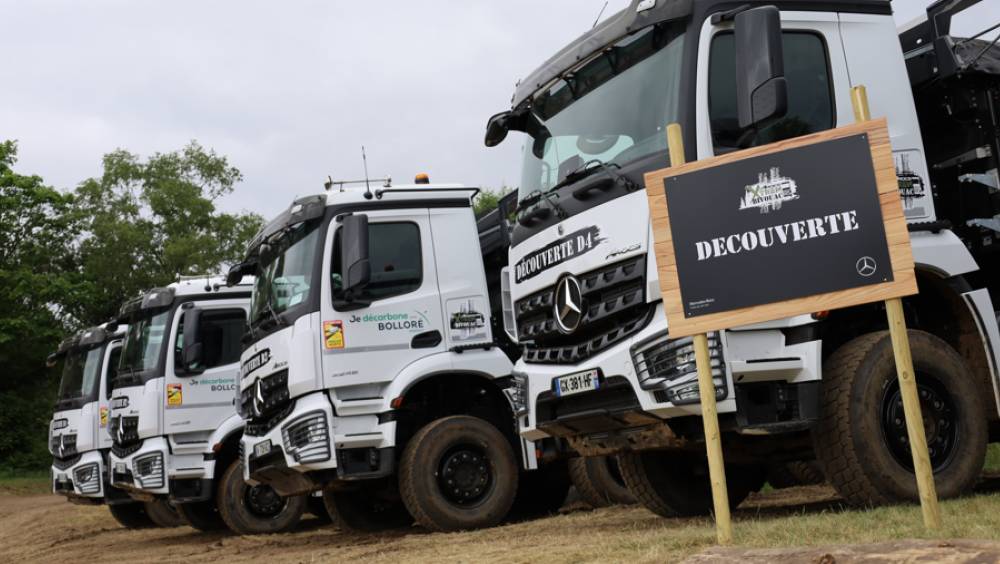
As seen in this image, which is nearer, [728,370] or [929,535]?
[929,535]

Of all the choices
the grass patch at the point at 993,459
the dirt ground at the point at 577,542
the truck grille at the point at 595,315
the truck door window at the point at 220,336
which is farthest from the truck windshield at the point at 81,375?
the grass patch at the point at 993,459

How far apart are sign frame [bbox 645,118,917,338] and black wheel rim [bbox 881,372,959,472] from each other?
1.41 m

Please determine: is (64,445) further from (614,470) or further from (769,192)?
(769,192)

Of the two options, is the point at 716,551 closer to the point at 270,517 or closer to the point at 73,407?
the point at 270,517

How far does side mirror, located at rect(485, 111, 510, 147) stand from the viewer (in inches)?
344

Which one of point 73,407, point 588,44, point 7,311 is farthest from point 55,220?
point 588,44

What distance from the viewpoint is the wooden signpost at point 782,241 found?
5.58 metres

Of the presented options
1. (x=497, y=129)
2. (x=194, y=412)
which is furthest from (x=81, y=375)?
(x=497, y=129)

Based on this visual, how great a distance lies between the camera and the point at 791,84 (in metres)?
7.16

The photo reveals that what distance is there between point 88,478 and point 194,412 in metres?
4.31

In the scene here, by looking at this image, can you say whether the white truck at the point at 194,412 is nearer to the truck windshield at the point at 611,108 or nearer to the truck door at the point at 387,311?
the truck door at the point at 387,311

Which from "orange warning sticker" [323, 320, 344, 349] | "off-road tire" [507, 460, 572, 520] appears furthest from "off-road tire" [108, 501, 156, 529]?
"orange warning sticker" [323, 320, 344, 349]

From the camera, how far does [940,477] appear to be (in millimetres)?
6926

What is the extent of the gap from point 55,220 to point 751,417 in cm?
3318
